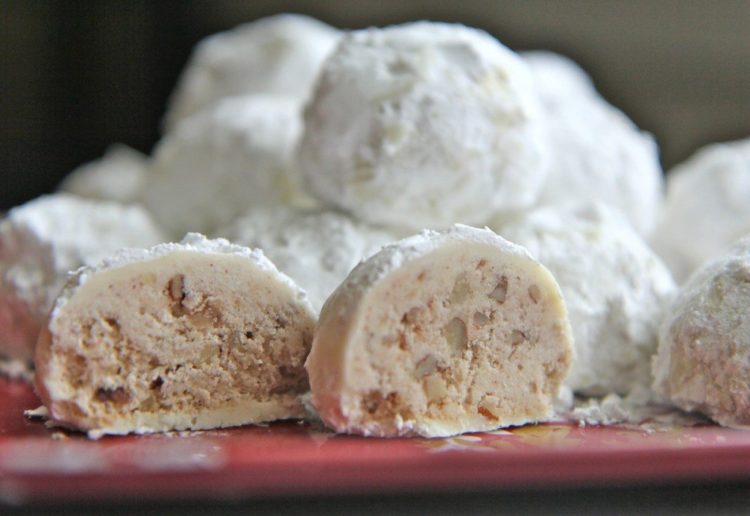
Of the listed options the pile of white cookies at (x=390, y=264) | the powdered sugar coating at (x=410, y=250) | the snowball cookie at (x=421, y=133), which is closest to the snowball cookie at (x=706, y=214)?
the pile of white cookies at (x=390, y=264)

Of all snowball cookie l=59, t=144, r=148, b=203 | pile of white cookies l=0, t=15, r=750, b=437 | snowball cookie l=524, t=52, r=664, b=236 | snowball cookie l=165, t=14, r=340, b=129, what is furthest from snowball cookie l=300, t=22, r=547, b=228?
snowball cookie l=59, t=144, r=148, b=203

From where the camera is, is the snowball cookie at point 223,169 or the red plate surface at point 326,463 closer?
the red plate surface at point 326,463

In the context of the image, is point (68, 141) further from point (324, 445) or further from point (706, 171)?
point (324, 445)

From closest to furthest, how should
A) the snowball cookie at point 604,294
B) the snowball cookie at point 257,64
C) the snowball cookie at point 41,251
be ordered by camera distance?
the snowball cookie at point 604,294, the snowball cookie at point 41,251, the snowball cookie at point 257,64

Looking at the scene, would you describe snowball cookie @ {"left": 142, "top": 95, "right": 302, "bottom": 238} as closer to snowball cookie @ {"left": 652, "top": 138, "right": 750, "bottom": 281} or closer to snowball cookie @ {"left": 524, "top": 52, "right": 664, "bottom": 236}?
snowball cookie @ {"left": 524, "top": 52, "right": 664, "bottom": 236}

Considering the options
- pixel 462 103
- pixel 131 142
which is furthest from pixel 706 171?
pixel 131 142

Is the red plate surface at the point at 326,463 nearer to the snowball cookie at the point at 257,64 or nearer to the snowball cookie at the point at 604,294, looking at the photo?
the snowball cookie at the point at 604,294

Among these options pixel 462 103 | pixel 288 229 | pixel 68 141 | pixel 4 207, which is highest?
pixel 462 103
